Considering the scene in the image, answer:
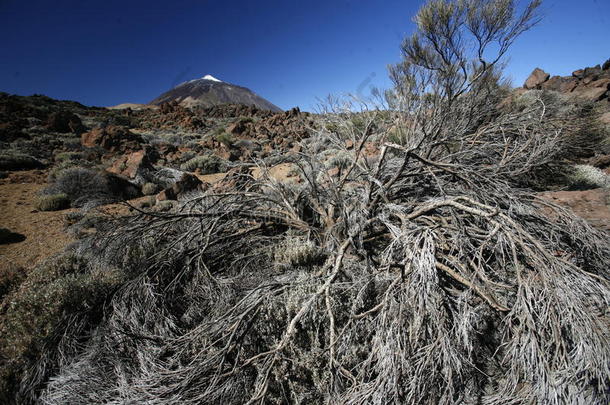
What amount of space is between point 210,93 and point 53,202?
55.8 metres

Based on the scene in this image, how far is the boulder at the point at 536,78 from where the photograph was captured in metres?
16.6

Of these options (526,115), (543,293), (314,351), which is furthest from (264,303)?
(526,115)

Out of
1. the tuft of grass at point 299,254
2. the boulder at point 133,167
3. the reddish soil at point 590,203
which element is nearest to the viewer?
the tuft of grass at point 299,254

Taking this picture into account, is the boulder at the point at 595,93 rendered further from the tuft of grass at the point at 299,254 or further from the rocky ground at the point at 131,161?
the tuft of grass at the point at 299,254

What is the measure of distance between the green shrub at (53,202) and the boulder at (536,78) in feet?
77.6

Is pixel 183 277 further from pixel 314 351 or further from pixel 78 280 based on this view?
pixel 314 351

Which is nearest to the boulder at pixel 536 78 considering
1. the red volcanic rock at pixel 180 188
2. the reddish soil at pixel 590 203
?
the reddish soil at pixel 590 203

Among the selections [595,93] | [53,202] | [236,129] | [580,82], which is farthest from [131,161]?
[580,82]

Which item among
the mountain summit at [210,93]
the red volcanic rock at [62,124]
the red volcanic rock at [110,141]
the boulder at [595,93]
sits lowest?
the red volcanic rock at [110,141]

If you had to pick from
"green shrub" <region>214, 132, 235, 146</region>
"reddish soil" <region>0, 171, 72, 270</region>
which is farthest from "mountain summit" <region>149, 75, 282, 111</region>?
"reddish soil" <region>0, 171, 72, 270</region>

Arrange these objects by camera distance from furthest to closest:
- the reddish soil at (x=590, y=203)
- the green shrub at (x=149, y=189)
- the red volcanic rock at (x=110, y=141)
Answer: the red volcanic rock at (x=110, y=141)
the green shrub at (x=149, y=189)
the reddish soil at (x=590, y=203)

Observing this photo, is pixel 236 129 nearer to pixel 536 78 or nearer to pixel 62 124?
pixel 62 124

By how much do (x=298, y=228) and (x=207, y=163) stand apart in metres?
7.70

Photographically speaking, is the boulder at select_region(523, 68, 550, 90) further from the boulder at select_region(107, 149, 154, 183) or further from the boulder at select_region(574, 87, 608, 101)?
the boulder at select_region(107, 149, 154, 183)
